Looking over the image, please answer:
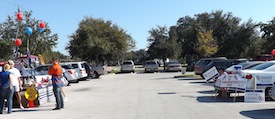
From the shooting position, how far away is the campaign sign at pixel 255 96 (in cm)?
1323

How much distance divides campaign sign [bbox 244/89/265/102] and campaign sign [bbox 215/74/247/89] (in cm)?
46

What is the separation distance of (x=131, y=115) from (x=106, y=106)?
95.7 inches

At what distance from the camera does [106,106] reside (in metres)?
13.0

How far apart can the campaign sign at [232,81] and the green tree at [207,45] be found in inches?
1696

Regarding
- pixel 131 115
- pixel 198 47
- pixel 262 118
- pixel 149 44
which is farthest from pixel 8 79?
pixel 149 44

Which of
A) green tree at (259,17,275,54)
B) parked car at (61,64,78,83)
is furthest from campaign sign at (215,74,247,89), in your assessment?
green tree at (259,17,275,54)

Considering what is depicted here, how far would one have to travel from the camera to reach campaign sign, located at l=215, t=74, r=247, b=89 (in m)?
13.9

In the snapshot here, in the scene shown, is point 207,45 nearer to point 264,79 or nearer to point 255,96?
point 264,79

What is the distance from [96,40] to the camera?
45.7 m

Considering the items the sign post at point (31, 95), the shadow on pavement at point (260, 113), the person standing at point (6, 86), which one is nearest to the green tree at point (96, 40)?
the sign post at point (31, 95)

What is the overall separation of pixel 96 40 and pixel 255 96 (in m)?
33.8

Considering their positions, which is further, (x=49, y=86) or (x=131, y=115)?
(x=49, y=86)

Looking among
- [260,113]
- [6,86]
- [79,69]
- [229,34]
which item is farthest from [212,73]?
[229,34]

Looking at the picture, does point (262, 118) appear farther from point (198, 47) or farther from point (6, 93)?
point (198, 47)
